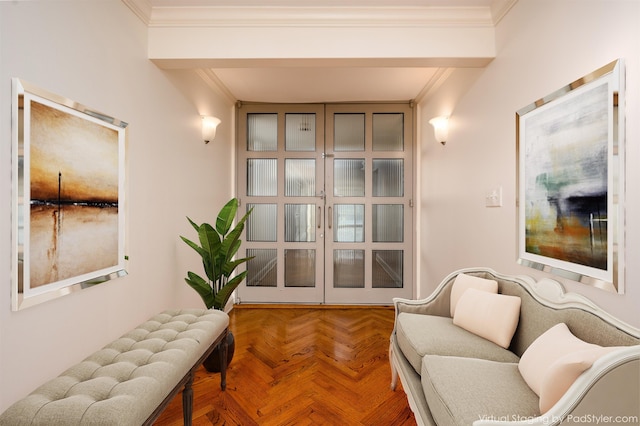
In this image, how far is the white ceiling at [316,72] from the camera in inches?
82.0

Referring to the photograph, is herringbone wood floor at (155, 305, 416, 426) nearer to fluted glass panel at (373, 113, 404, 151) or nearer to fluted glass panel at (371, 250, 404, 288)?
fluted glass panel at (371, 250, 404, 288)

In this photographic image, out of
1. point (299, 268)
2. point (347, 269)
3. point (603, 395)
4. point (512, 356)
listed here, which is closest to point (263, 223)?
point (299, 268)

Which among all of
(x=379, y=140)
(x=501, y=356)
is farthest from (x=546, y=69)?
(x=379, y=140)

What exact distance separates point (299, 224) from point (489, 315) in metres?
2.59

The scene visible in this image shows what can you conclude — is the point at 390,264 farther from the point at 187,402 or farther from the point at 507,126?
the point at 187,402

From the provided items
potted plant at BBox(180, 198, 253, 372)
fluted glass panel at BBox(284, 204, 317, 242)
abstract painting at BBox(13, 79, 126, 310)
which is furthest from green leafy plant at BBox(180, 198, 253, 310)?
fluted glass panel at BBox(284, 204, 317, 242)

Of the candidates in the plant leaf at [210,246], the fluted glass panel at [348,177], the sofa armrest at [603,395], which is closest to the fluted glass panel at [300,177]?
the fluted glass panel at [348,177]

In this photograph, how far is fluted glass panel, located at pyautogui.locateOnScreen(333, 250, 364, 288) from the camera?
3906mm

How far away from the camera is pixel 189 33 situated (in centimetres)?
219

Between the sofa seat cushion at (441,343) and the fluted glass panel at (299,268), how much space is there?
6.88ft

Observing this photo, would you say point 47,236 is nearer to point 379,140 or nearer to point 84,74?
point 84,74

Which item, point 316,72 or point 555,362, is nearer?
point 555,362

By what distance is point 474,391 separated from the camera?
119 centimetres

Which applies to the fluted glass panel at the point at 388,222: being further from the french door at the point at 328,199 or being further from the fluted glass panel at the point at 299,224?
the fluted glass panel at the point at 299,224
